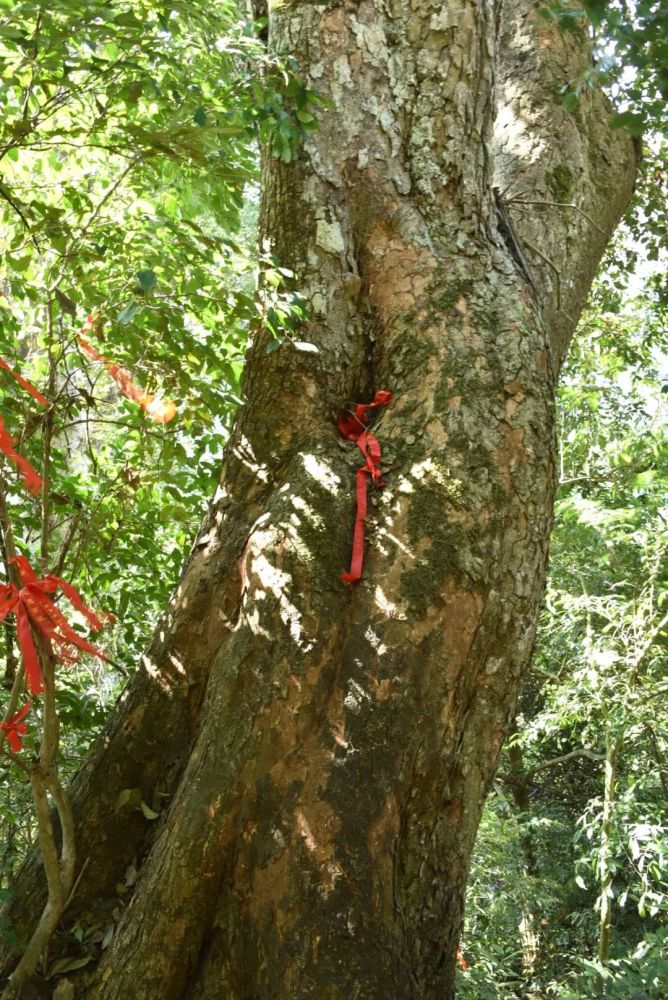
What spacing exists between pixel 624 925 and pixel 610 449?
3.72 meters

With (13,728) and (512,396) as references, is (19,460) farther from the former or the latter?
(512,396)

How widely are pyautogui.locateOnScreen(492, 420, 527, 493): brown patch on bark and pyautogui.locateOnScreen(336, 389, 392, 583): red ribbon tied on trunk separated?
0.28 meters

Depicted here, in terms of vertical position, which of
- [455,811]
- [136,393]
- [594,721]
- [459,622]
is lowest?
[455,811]

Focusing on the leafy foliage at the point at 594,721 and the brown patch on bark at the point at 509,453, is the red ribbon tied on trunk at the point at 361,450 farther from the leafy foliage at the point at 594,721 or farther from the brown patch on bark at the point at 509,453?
the leafy foliage at the point at 594,721

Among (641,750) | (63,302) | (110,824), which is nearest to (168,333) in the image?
(63,302)

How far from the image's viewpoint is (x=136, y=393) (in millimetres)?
2430

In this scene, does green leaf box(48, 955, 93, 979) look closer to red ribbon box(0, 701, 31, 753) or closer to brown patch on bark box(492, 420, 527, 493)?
red ribbon box(0, 701, 31, 753)

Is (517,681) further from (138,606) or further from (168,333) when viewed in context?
(138,606)

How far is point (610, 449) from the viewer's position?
6.66m

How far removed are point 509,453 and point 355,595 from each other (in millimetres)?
495

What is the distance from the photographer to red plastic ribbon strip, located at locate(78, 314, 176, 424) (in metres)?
2.39

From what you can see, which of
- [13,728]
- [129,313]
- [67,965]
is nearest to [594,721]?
[67,965]

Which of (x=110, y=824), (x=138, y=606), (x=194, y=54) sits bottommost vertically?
(x=110, y=824)

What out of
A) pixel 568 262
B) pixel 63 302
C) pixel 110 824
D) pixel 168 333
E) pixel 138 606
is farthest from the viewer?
pixel 138 606
